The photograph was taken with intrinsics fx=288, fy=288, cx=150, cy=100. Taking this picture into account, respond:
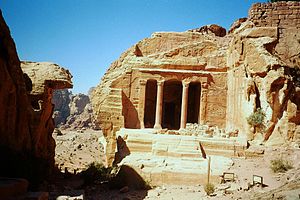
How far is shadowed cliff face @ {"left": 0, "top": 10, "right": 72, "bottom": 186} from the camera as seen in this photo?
11688 mm

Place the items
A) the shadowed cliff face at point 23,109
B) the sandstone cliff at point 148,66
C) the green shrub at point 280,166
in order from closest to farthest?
the shadowed cliff face at point 23,109 < the green shrub at point 280,166 < the sandstone cliff at point 148,66

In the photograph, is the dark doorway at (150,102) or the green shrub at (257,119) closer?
the green shrub at (257,119)

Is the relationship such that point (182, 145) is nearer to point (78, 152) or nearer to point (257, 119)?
point (257, 119)

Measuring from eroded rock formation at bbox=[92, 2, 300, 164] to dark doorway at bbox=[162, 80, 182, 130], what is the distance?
0.10 m

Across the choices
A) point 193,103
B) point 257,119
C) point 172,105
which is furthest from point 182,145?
point 172,105

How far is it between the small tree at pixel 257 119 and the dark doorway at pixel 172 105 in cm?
1059

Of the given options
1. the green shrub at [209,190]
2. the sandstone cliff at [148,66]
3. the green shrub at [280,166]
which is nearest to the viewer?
the green shrub at [209,190]

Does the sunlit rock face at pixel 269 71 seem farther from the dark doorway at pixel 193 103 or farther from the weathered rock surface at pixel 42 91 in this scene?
the weathered rock surface at pixel 42 91

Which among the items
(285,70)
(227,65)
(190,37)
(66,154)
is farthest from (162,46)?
(66,154)

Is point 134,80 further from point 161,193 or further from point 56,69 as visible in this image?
point 161,193

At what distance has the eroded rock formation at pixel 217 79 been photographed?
1877cm

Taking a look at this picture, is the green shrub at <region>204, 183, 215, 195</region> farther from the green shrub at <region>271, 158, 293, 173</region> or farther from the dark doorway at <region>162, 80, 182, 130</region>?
the dark doorway at <region>162, 80, 182, 130</region>

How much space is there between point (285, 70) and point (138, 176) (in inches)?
465

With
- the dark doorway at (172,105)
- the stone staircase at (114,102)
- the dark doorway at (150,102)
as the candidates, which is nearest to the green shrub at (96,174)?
the stone staircase at (114,102)
